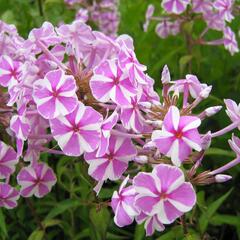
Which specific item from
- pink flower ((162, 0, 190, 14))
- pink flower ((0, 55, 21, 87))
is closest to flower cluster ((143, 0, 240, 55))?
pink flower ((162, 0, 190, 14))

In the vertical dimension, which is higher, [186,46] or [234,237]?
[186,46]

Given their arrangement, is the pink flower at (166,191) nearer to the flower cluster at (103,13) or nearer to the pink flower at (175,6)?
the pink flower at (175,6)

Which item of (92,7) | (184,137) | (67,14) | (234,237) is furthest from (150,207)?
(67,14)

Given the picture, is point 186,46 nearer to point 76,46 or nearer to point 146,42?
point 146,42

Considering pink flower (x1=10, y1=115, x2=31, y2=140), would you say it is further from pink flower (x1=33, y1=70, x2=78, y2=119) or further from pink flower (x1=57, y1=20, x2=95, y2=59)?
pink flower (x1=57, y1=20, x2=95, y2=59)

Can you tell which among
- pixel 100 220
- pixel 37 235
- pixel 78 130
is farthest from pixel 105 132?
pixel 37 235

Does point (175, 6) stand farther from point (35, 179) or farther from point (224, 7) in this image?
point (35, 179)
